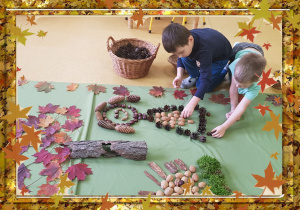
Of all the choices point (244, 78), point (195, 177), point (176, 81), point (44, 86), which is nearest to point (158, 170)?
point (195, 177)

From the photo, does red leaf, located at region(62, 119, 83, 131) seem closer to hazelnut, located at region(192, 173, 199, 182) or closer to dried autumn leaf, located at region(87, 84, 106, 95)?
dried autumn leaf, located at region(87, 84, 106, 95)

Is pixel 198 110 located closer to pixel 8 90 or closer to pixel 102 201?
pixel 102 201

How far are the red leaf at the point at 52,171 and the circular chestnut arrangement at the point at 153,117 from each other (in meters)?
0.43

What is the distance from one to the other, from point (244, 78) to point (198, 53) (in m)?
0.39

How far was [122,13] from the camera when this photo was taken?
1088 millimetres

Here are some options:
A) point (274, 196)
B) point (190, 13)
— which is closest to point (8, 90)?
point (190, 13)

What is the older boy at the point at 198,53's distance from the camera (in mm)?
1757

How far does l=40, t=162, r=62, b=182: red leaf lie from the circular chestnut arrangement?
0.43 m

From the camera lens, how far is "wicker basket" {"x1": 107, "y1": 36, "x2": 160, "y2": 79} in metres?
2.35

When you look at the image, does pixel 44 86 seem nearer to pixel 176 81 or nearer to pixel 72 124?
pixel 72 124

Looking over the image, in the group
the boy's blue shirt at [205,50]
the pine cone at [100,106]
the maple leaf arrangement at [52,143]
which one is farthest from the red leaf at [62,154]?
the boy's blue shirt at [205,50]

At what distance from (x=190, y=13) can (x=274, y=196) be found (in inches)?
34.3

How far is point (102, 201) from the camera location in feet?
3.70

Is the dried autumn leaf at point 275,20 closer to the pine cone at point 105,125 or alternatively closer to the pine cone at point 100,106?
the pine cone at point 105,125
